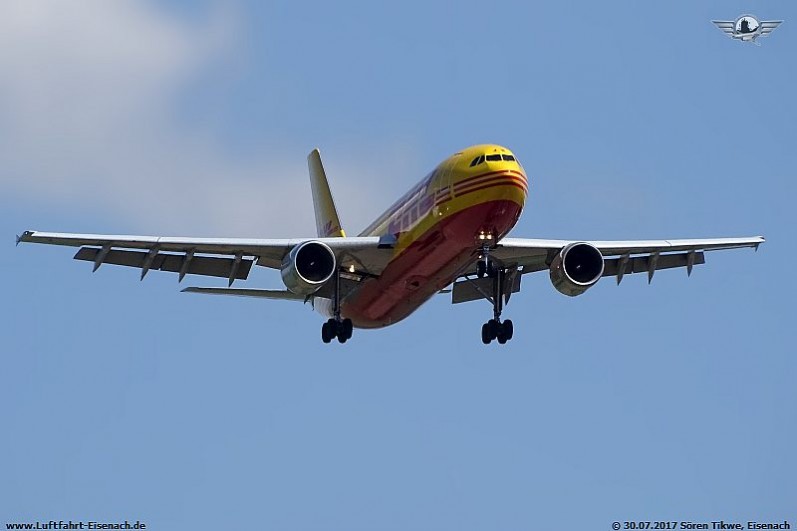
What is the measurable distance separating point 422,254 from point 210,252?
717 centimetres

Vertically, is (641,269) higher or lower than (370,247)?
higher

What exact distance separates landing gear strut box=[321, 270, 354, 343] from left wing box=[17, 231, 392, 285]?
1.26 metres

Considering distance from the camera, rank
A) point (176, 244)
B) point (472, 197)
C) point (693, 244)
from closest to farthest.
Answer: point (472, 197) < point (176, 244) < point (693, 244)

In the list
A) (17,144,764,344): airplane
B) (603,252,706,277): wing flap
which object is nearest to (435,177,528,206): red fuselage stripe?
(17,144,764,344): airplane

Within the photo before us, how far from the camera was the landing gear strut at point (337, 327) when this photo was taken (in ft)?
205

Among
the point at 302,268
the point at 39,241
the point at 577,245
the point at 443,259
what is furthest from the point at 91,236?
the point at 577,245

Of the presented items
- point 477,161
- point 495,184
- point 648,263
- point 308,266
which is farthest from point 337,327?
point 648,263

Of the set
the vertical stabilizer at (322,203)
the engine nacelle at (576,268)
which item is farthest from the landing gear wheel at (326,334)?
the vertical stabilizer at (322,203)

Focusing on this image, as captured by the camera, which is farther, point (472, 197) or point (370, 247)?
point (370, 247)

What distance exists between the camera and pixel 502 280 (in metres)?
63.8

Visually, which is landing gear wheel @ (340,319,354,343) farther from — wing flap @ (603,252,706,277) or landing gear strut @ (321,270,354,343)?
wing flap @ (603,252,706,277)

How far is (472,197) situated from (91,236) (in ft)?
39.3

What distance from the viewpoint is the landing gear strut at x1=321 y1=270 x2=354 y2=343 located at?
62562 mm

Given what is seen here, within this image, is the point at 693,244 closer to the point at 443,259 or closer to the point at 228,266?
the point at 443,259
